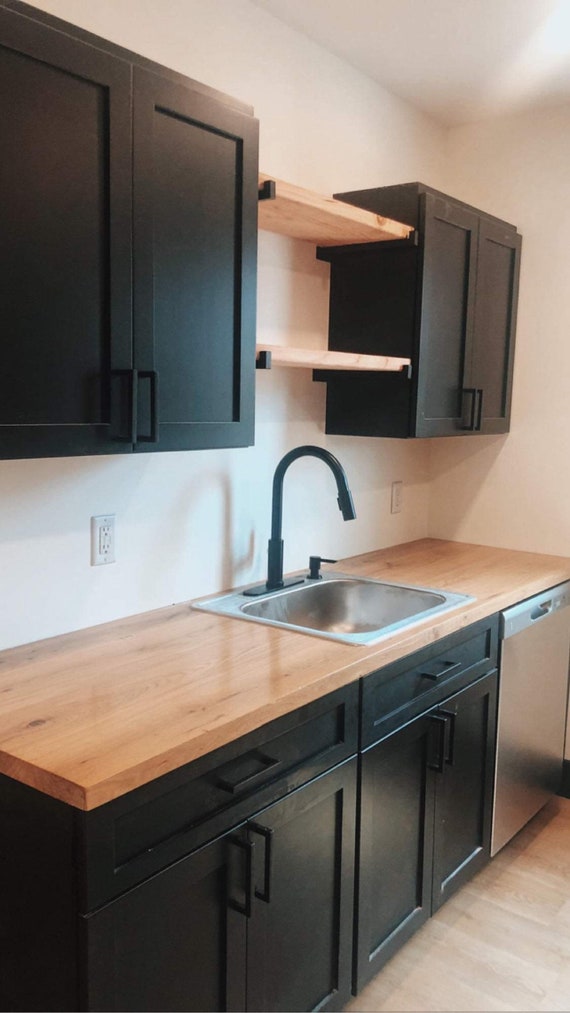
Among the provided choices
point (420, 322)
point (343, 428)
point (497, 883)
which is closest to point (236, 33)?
point (420, 322)

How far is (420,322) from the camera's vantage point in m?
2.42

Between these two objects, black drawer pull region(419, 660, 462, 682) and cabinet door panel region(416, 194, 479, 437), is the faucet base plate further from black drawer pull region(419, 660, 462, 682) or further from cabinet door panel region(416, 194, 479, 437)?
cabinet door panel region(416, 194, 479, 437)

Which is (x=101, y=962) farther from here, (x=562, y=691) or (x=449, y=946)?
(x=562, y=691)

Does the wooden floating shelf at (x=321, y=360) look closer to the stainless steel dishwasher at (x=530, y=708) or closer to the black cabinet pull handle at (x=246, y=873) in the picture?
the stainless steel dishwasher at (x=530, y=708)

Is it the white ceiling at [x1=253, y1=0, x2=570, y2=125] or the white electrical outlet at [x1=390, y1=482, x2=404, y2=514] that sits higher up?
the white ceiling at [x1=253, y1=0, x2=570, y2=125]

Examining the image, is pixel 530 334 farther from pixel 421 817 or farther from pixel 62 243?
pixel 62 243

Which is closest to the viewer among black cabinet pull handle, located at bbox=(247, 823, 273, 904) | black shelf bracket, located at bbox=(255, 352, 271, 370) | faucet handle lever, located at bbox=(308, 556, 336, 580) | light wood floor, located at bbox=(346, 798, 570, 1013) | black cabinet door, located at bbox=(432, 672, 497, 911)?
black cabinet pull handle, located at bbox=(247, 823, 273, 904)

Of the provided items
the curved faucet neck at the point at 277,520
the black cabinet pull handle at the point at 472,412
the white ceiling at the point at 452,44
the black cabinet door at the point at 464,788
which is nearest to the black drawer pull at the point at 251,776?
the black cabinet door at the point at 464,788

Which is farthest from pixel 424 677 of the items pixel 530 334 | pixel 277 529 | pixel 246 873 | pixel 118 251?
pixel 530 334

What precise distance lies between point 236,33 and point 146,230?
37.5 inches

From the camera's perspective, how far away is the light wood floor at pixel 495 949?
6.47 feet

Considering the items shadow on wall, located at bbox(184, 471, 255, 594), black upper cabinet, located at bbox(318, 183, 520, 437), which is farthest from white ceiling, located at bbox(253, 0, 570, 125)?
shadow on wall, located at bbox(184, 471, 255, 594)

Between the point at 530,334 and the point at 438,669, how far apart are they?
58.3 inches

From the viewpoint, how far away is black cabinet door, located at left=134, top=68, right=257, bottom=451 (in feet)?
5.00
